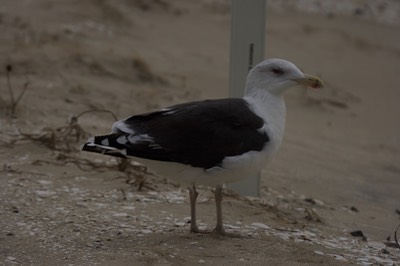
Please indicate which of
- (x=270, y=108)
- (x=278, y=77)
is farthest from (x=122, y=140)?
(x=278, y=77)

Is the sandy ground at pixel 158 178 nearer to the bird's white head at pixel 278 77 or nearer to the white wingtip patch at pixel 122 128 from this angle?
the white wingtip patch at pixel 122 128

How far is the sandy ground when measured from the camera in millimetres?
4656

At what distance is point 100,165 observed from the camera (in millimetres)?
6035

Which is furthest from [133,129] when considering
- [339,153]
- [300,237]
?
[339,153]

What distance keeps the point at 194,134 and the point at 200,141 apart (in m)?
0.05

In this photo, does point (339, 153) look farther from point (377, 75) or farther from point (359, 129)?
point (377, 75)

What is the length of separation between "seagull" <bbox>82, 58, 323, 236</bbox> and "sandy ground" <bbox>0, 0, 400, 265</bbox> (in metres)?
0.40

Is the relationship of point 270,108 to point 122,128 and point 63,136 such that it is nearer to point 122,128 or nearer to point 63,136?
point 122,128

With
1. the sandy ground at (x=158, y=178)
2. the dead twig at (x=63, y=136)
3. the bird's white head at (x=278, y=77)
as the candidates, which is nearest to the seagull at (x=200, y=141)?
the bird's white head at (x=278, y=77)

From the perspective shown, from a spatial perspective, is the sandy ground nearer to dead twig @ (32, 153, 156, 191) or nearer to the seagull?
dead twig @ (32, 153, 156, 191)

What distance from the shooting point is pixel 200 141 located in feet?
15.0

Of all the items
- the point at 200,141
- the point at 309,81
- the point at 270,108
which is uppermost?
the point at 309,81

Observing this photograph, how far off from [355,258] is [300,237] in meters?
0.39

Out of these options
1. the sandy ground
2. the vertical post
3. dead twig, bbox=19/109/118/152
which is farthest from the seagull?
dead twig, bbox=19/109/118/152
